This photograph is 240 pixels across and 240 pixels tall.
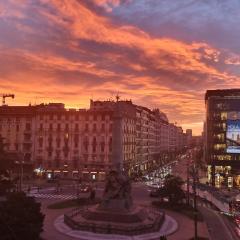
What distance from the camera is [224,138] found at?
12738cm

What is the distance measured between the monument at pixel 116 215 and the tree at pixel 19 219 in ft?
27.0

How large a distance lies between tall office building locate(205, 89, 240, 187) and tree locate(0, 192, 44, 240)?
8599 centimetres

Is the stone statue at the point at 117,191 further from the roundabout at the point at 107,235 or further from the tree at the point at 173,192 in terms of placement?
the tree at the point at 173,192

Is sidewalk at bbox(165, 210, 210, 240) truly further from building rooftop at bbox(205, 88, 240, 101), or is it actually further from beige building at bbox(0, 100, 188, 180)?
building rooftop at bbox(205, 88, 240, 101)

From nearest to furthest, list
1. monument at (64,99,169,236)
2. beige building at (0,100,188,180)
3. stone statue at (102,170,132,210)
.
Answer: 1. monument at (64,99,169,236)
2. stone statue at (102,170,132,210)
3. beige building at (0,100,188,180)

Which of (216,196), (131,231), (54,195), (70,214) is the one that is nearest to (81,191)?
(54,195)

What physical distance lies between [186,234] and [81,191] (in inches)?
1682

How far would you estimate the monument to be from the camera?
161 feet

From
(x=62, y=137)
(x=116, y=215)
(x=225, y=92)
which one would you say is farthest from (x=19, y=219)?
(x=225, y=92)

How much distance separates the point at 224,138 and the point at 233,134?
23.0ft

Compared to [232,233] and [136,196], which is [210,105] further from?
[232,233]

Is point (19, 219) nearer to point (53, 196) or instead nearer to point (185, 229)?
point (185, 229)

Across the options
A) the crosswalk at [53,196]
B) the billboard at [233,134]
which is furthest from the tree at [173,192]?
the billboard at [233,134]

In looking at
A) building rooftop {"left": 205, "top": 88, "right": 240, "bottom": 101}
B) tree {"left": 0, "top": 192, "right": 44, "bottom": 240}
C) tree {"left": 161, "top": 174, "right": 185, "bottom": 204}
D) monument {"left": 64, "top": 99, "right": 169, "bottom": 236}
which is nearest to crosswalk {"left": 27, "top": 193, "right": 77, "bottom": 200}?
tree {"left": 161, "top": 174, "right": 185, "bottom": 204}
